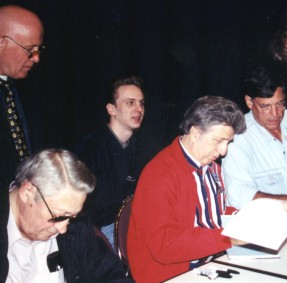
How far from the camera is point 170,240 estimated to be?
6.52 ft

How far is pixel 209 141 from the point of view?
90.0 inches

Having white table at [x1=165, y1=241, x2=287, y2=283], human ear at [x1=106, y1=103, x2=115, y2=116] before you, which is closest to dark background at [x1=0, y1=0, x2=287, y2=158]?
human ear at [x1=106, y1=103, x2=115, y2=116]

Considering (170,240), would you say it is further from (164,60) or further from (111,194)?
(164,60)

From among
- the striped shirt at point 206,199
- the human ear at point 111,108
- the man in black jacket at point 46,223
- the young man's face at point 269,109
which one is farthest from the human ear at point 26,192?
the human ear at point 111,108

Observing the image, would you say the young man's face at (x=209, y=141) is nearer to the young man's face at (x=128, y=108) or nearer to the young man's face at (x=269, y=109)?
the young man's face at (x=269, y=109)

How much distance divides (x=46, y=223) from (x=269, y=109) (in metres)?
1.78

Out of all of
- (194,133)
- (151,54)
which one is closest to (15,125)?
(194,133)

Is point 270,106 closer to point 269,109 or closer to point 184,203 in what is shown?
point 269,109

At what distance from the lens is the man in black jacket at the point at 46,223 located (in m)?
1.59

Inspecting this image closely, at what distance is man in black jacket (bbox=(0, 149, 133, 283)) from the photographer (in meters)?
1.59

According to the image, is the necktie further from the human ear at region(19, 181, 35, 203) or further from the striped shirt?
the striped shirt

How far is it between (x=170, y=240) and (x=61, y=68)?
7.55 feet

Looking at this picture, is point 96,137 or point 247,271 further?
point 96,137

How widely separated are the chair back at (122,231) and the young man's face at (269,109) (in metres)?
1.13
